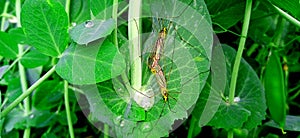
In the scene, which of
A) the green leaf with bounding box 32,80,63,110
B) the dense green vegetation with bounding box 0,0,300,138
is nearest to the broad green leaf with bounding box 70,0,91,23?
the dense green vegetation with bounding box 0,0,300,138

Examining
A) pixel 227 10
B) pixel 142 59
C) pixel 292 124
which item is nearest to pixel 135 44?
pixel 142 59

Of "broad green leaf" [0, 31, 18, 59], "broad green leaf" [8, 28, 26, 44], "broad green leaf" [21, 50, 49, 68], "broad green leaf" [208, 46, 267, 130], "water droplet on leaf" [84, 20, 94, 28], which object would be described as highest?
"water droplet on leaf" [84, 20, 94, 28]

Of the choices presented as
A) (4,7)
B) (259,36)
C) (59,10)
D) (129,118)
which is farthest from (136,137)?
(4,7)

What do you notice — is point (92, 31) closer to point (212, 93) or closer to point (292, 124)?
point (212, 93)

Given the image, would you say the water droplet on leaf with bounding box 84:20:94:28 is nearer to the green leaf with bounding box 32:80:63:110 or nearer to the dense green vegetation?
the dense green vegetation

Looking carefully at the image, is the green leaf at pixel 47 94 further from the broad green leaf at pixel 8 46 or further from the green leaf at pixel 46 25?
the green leaf at pixel 46 25

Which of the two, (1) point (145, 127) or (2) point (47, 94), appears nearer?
(1) point (145, 127)

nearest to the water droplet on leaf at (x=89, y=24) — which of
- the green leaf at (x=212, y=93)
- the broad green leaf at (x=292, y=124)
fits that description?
the green leaf at (x=212, y=93)
